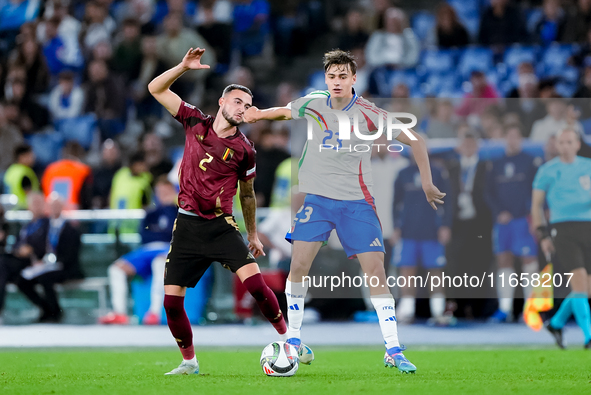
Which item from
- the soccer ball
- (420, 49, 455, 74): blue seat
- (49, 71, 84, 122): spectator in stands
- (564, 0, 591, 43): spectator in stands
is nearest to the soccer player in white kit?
the soccer ball

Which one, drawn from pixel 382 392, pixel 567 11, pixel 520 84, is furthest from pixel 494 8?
pixel 382 392

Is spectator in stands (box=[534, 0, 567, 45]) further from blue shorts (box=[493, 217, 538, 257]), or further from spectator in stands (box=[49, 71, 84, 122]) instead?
spectator in stands (box=[49, 71, 84, 122])

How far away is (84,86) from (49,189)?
130 inches

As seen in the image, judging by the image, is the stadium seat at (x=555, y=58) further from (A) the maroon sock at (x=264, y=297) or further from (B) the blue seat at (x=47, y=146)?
(A) the maroon sock at (x=264, y=297)

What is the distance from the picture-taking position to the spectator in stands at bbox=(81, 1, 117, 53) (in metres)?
17.6

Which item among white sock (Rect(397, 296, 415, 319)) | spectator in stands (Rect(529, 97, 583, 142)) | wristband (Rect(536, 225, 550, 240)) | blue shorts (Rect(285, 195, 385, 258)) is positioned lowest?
white sock (Rect(397, 296, 415, 319))

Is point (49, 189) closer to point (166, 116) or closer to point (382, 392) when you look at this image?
point (166, 116)

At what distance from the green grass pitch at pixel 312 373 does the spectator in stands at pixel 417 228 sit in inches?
72.2

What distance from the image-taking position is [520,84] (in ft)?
46.3

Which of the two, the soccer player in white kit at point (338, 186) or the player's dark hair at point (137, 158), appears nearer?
the soccer player in white kit at point (338, 186)

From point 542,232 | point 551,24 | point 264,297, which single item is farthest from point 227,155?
point 551,24

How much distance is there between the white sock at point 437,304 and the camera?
11367 mm

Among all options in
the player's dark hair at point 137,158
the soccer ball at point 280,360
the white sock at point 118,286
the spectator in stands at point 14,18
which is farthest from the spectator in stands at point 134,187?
the soccer ball at point 280,360

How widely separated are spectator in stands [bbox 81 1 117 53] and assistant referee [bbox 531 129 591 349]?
35.0 ft
